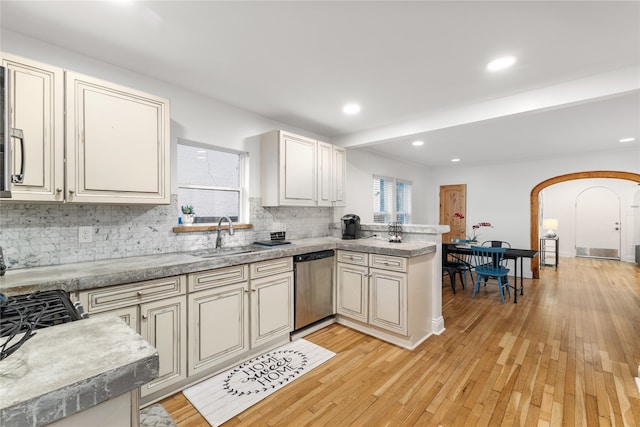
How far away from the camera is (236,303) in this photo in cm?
241

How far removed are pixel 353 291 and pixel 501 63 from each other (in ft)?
8.24

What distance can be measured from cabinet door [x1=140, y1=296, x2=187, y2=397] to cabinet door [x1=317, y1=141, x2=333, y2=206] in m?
2.04

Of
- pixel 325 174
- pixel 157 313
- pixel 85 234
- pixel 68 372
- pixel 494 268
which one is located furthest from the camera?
pixel 494 268

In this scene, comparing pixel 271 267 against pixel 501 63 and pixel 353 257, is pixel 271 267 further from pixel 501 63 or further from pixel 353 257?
pixel 501 63

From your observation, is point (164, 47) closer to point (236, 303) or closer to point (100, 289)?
point (100, 289)

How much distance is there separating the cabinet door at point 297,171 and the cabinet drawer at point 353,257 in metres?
0.73

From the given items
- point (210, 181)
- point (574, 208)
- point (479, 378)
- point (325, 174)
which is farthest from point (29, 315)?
point (574, 208)

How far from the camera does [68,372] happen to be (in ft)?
2.25

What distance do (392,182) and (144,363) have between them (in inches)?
219

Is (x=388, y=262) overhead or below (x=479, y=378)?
overhead

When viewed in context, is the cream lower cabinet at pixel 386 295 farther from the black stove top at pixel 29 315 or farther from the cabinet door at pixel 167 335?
the black stove top at pixel 29 315

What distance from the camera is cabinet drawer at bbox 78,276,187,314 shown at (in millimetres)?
1705

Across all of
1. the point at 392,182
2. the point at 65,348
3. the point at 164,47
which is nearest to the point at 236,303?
the point at 65,348

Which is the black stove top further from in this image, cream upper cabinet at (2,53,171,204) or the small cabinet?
the small cabinet
